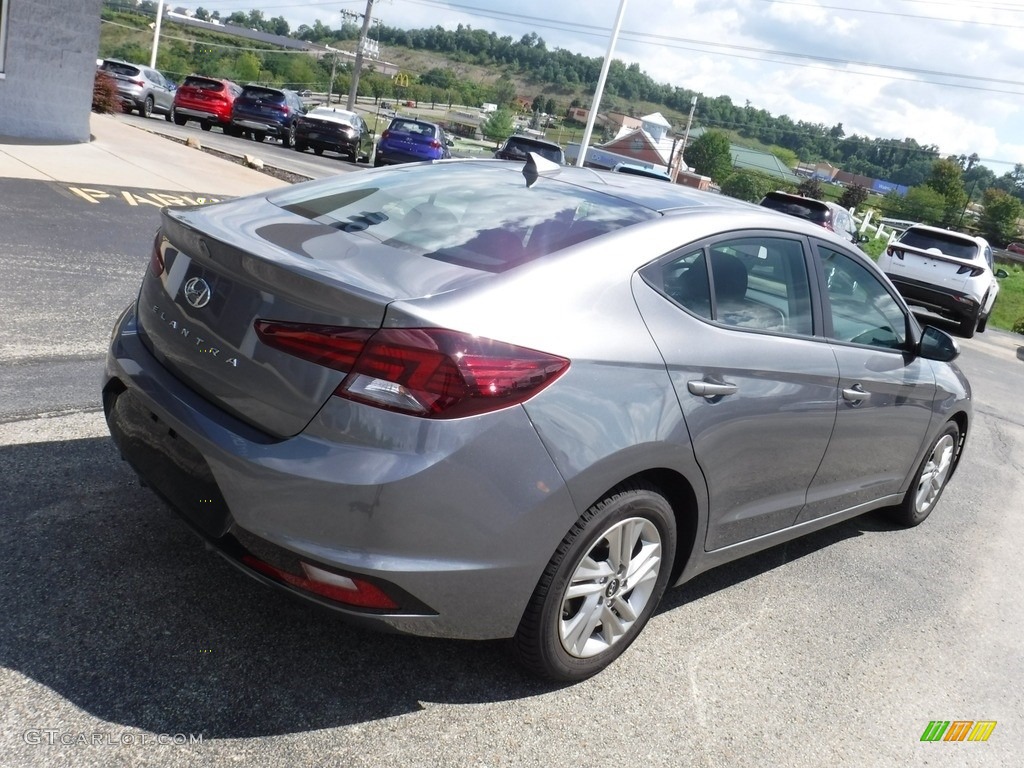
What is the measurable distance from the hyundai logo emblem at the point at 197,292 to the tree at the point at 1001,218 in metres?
98.9

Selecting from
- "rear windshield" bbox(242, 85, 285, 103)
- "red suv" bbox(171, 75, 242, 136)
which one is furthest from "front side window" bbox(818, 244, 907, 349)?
"red suv" bbox(171, 75, 242, 136)

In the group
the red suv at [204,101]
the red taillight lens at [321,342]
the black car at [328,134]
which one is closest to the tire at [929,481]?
the red taillight lens at [321,342]

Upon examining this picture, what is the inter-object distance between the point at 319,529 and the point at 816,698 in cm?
203

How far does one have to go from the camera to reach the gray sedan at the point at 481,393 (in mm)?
2482

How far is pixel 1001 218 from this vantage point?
295 feet

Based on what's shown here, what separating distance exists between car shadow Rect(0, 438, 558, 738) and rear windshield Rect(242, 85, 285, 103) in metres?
25.4

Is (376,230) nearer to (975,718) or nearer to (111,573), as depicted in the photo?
(111,573)

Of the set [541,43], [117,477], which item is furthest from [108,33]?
[117,477]

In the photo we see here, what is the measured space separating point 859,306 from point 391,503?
270 centimetres

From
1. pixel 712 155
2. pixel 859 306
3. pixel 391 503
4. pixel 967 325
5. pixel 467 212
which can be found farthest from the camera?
pixel 712 155

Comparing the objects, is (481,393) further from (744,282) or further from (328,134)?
(328,134)

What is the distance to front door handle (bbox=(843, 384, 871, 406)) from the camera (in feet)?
12.9

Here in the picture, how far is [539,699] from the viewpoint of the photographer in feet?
9.93

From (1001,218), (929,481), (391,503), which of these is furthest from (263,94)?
(1001,218)
